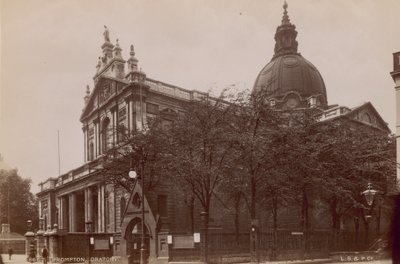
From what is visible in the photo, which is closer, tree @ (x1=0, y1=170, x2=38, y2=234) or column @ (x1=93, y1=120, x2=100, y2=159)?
column @ (x1=93, y1=120, x2=100, y2=159)

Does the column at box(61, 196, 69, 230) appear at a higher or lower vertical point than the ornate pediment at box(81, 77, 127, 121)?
lower

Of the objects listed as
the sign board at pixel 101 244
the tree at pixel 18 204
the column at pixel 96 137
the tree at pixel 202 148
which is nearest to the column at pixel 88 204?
the column at pixel 96 137

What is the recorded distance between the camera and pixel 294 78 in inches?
2702

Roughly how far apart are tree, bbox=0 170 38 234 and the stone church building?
5986 millimetres

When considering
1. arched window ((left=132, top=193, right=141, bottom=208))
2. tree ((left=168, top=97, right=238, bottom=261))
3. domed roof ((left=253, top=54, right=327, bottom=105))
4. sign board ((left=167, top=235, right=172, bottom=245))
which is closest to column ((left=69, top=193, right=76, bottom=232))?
domed roof ((left=253, top=54, right=327, bottom=105))

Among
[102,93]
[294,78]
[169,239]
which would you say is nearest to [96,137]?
[102,93]

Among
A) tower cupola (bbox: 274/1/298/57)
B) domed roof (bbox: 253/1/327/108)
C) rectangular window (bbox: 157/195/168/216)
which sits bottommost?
rectangular window (bbox: 157/195/168/216)

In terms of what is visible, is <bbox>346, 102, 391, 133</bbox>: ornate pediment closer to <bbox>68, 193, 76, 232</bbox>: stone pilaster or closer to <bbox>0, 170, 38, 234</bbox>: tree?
<bbox>68, 193, 76, 232</bbox>: stone pilaster

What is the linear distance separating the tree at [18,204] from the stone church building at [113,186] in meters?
5.99

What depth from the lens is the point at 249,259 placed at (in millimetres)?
27234

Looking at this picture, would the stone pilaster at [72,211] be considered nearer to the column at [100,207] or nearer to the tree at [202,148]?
the column at [100,207]

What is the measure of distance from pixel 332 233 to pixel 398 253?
22.7m

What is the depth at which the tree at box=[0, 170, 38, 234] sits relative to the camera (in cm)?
7165

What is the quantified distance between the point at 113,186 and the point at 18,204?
128ft
